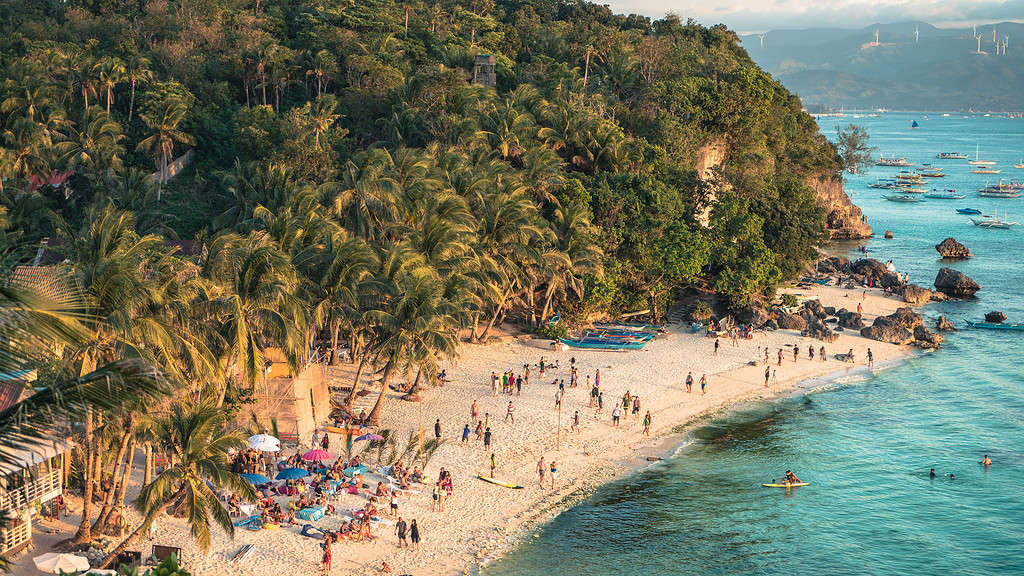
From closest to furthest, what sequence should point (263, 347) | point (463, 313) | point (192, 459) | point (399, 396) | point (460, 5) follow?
1. point (192, 459)
2. point (263, 347)
3. point (463, 313)
4. point (399, 396)
5. point (460, 5)

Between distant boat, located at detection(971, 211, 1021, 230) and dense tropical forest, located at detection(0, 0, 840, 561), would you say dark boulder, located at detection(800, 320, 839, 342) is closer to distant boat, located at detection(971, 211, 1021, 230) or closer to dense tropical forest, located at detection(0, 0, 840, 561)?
dense tropical forest, located at detection(0, 0, 840, 561)

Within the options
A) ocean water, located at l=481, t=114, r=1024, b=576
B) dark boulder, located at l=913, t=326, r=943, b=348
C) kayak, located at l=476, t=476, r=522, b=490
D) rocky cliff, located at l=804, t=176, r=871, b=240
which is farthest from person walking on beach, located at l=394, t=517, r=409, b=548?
rocky cliff, located at l=804, t=176, r=871, b=240

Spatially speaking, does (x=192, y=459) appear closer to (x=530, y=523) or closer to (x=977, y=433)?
(x=530, y=523)

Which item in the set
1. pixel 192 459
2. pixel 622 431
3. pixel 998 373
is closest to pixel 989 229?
pixel 998 373

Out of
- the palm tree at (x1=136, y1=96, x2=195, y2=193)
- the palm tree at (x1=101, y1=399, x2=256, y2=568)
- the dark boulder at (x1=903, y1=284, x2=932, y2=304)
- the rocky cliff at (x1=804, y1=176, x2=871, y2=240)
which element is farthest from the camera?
the rocky cliff at (x1=804, y1=176, x2=871, y2=240)

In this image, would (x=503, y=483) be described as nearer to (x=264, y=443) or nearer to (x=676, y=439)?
(x=264, y=443)
